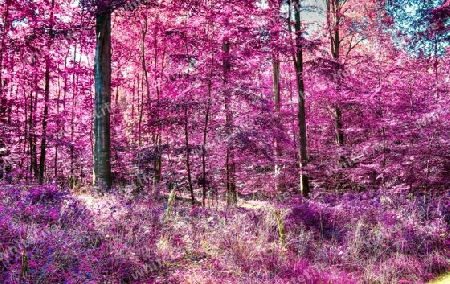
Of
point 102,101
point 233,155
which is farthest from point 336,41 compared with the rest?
point 102,101

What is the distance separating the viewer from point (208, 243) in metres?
6.09

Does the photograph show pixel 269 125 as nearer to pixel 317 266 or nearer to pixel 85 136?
pixel 317 266

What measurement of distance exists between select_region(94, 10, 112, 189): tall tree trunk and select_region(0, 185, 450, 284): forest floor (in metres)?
1.53

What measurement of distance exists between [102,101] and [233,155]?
3.71m

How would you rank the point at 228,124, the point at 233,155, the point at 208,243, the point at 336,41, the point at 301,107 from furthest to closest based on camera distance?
the point at 336,41 → the point at 301,107 → the point at 233,155 → the point at 228,124 → the point at 208,243

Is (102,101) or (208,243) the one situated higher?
(102,101)

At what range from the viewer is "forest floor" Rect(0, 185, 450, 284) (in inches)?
172

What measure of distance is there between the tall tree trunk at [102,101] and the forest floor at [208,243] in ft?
5.02

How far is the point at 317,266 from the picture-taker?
5.71 meters

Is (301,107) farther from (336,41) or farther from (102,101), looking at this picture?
(102,101)

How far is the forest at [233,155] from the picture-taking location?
526 centimetres

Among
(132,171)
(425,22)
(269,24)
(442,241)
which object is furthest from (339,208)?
(132,171)

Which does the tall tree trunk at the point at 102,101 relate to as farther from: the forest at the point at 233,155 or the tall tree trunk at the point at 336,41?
the tall tree trunk at the point at 336,41

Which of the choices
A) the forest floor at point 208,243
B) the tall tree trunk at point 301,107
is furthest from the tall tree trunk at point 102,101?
the tall tree trunk at point 301,107
